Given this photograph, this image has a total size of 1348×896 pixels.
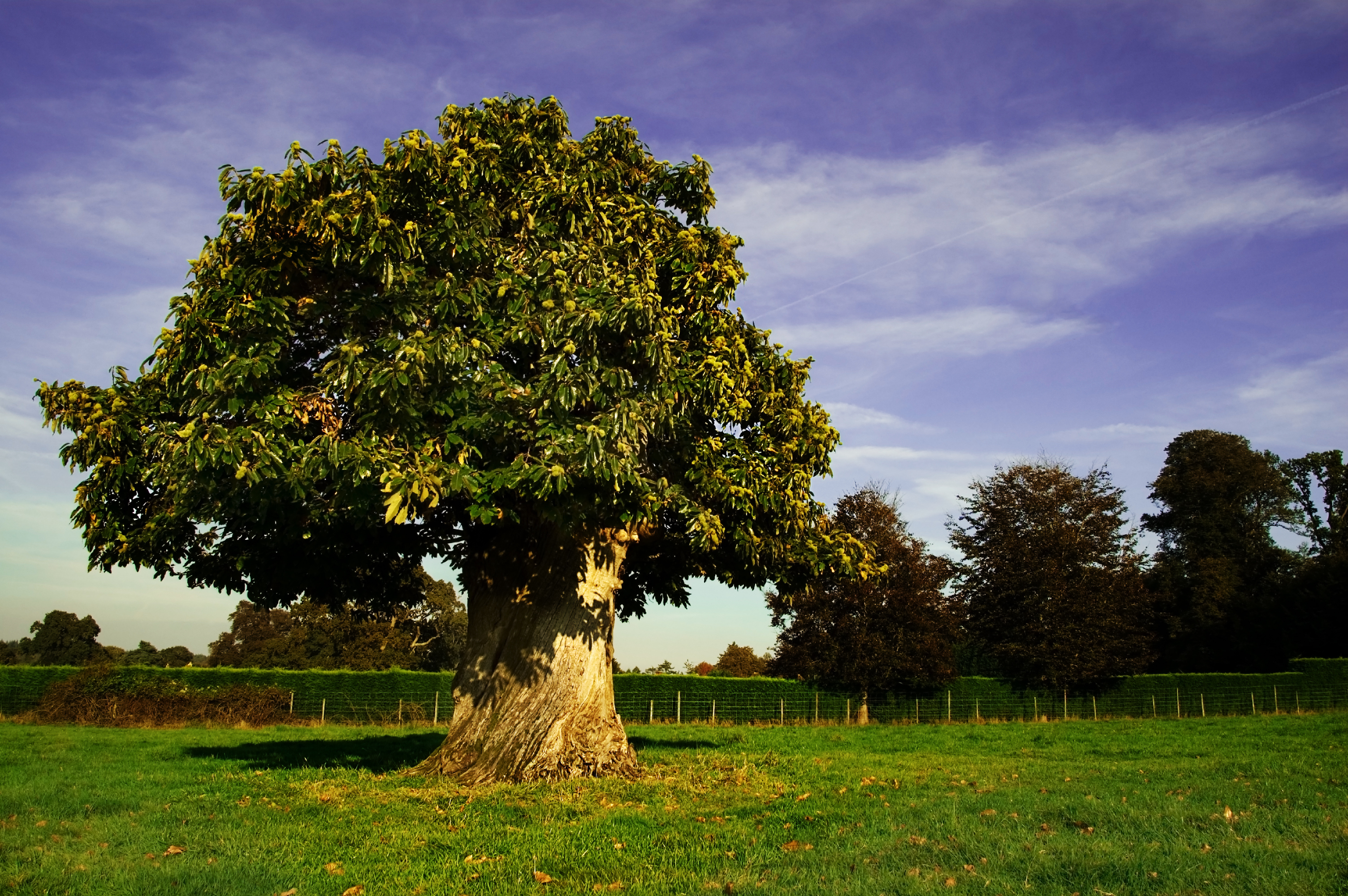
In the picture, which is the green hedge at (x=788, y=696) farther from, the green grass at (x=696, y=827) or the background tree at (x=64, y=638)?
the background tree at (x=64, y=638)

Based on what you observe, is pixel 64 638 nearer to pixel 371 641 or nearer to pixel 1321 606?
pixel 371 641

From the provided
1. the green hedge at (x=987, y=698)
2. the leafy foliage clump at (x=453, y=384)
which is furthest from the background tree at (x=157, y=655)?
the leafy foliage clump at (x=453, y=384)

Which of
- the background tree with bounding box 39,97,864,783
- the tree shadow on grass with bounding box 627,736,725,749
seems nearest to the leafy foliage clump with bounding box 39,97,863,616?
the background tree with bounding box 39,97,864,783

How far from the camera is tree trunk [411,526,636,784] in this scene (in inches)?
489

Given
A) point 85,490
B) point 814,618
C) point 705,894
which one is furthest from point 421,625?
point 705,894

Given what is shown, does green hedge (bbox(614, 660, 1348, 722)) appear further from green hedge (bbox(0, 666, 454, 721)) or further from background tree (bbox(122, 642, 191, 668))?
background tree (bbox(122, 642, 191, 668))

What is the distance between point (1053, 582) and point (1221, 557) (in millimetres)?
16758

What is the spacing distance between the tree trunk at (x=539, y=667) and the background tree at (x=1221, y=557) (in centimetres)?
3917

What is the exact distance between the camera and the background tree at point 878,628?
118 ft

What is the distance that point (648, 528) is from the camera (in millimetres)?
13930

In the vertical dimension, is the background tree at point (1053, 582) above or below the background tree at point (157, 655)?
above

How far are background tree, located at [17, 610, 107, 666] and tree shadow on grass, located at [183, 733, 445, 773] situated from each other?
66860 millimetres

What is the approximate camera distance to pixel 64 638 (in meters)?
76.6

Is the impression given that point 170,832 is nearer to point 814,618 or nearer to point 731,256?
point 731,256
